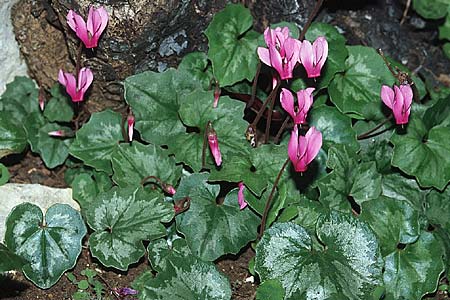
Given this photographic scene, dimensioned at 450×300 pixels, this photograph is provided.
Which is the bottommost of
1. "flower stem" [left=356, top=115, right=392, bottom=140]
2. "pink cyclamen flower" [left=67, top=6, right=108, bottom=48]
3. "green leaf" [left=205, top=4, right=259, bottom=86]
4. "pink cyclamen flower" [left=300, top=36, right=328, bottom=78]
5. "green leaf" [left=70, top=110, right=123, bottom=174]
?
"flower stem" [left=356, top=115, right=392, bottom=140]

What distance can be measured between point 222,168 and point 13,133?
3.25 feet

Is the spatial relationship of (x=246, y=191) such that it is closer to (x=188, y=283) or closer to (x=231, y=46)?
(x=188, y=283)

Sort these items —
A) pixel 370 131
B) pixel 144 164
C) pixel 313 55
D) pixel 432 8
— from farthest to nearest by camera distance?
1. pixel 432 8
2. pixel 370 131
3. pixel 144 164
4. pixel 313 55

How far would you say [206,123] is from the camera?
3.72 m

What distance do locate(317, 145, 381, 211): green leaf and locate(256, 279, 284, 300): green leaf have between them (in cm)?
47

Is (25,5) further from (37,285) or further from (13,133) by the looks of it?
(37,285)

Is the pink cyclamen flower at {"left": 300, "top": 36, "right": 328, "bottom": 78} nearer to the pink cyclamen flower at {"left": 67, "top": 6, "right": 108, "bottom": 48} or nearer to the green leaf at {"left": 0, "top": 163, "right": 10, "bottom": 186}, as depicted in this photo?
the pink cyclamen flower at {"left": 67, "top": 6, "right": 108, "bottom": 48}

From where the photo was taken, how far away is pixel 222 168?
3.59m

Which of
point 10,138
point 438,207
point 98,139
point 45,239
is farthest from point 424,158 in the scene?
point 10,138

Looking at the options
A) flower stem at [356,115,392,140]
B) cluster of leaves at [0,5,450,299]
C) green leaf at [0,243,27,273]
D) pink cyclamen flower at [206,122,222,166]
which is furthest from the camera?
flower stem at [356,115,392,140]

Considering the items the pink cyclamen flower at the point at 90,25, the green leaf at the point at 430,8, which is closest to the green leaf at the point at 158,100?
the pink cyclamen flower at the point at 90,25

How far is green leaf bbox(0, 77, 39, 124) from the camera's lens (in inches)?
164

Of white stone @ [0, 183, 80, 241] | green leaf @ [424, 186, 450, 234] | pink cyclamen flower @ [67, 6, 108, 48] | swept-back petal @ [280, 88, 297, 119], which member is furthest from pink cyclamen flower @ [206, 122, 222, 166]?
green leaf @ [424, 186, 450, 234]

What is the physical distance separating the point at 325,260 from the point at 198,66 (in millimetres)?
1098
